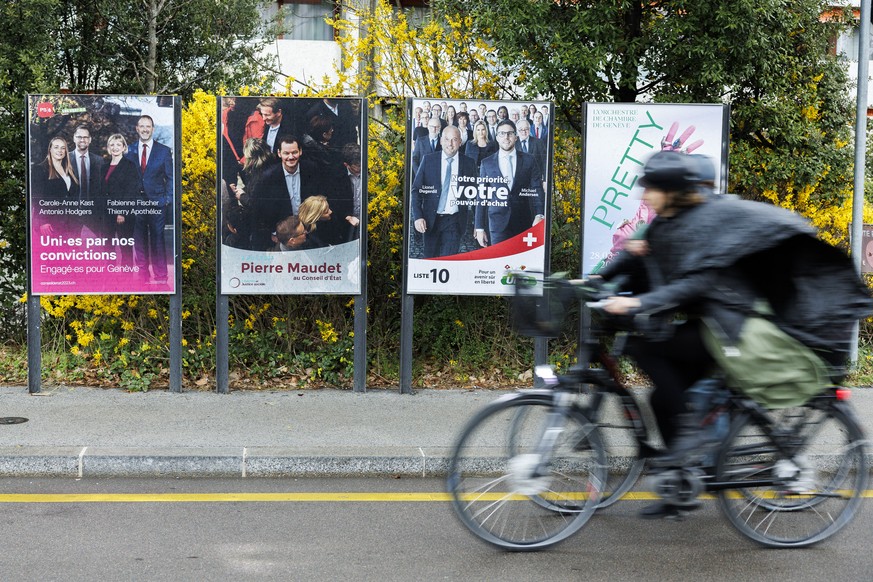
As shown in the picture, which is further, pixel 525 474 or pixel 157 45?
pixel 157 45

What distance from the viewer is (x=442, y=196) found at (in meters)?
7.49

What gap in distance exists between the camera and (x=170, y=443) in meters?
5.89

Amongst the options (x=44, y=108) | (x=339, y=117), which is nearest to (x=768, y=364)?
(x=339, y=117)

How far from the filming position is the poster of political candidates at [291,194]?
7312mm

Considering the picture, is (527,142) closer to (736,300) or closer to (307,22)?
(736,300)

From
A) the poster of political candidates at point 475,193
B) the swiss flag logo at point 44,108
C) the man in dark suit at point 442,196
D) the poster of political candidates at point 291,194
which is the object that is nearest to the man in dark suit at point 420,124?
the poster of political candidates at point 475,193

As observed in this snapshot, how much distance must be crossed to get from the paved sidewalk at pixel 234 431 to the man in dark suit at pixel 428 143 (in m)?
1.93

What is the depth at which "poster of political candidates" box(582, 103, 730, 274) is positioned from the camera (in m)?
7.48

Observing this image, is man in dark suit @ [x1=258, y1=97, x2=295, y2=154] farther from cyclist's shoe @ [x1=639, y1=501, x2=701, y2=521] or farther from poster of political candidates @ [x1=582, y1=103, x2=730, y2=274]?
cyclist's shoe @ [x1=639, y1=501, x2=701, y2=521]

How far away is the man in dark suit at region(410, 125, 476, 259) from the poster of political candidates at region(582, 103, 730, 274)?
1.00m

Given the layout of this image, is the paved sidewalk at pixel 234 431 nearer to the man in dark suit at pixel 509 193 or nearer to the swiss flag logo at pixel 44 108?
the man in dark suit at pixel 509 193

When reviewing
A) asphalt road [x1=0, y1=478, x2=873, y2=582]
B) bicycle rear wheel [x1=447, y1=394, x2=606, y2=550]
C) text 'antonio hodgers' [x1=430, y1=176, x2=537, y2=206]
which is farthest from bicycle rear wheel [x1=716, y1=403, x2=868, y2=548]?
text 'antonio hodgers' [x1=430, y1=176, x2=537, y2=206]

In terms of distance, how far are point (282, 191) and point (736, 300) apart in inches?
169

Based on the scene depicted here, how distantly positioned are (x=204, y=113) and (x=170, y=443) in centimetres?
341
